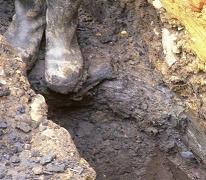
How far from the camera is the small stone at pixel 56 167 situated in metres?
1.42

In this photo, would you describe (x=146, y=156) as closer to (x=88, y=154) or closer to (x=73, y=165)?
(x=88, y=154)

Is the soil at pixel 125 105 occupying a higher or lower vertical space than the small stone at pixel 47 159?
lower

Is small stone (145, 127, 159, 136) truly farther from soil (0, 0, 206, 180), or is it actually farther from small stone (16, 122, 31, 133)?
small stone (16, 122, 31, 133)

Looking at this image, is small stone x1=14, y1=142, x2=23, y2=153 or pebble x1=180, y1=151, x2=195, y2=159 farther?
pebble x1=180, y1=151, x2=195, y2=159

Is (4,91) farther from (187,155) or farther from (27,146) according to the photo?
(187,155)

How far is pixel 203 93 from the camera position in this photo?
6.63 ft

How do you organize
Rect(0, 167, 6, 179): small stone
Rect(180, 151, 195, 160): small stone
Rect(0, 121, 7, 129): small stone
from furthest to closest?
1. Rect(180, 151, 195, 160): small stone
2. Rect(0, 121, 7, 129): small stone
3. Rect(0, 167, 6, 179): small stone

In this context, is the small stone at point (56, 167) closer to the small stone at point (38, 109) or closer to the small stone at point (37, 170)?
the small stone at point (37, 170)

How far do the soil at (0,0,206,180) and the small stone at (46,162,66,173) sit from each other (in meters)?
0.71

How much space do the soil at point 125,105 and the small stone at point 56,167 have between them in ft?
2.31

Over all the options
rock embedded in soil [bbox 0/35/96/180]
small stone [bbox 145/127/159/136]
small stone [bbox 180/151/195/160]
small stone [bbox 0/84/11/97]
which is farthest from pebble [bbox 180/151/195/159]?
small stone [bbox 0/84/11/97]

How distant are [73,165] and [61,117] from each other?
79 cm

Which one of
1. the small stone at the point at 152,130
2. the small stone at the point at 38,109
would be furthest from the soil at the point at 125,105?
the small stone at the point at 38,109

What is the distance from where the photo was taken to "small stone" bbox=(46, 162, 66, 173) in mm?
1415
